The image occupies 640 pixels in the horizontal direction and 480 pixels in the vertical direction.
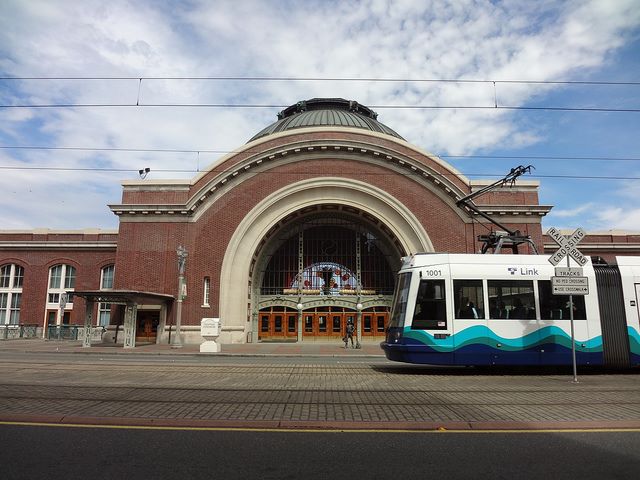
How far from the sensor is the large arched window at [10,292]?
36031 mm

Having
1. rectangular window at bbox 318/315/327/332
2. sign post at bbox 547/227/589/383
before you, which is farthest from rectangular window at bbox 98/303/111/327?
sign post at bbox 547/227/589/383

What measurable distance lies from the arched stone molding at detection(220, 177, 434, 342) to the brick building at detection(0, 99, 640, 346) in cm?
7

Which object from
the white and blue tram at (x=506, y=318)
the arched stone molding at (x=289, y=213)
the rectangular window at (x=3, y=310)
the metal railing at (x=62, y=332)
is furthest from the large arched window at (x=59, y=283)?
the white and blue tram at (x=506, y=318)

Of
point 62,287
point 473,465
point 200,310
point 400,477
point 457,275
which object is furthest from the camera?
point 62,287

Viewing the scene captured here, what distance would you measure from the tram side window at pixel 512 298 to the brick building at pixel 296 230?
16.9 m

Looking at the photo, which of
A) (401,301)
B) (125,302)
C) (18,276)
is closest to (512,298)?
(401,301)

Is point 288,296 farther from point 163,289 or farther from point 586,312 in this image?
point 586,312

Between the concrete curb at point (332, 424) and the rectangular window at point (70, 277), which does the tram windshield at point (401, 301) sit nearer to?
the concrete curb at point (332, 424)

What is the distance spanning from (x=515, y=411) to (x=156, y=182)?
28.3 meters

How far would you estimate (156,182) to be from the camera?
1219 inches

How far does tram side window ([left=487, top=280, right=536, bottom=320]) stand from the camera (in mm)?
12938

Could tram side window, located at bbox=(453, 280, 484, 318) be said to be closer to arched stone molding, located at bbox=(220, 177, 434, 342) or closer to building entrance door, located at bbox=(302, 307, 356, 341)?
arched stone molding, located at bbox=(220, 177, 434, 342)

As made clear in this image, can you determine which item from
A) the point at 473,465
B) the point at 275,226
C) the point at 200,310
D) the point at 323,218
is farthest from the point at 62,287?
the point at 473,465

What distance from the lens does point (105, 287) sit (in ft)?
118
